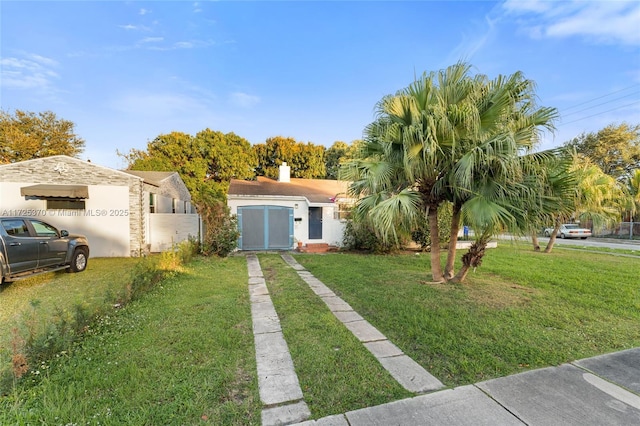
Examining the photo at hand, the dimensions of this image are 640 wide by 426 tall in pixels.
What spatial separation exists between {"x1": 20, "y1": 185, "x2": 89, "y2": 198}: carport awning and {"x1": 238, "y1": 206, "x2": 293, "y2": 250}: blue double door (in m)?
5.83

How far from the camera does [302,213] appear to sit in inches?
506

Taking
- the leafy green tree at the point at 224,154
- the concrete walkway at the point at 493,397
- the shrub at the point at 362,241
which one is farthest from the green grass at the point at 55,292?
the leafy green tree at the point at 224,154

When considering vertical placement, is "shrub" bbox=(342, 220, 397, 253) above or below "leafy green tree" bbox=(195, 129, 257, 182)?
below

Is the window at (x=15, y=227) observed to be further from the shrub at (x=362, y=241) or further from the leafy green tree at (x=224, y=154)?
the leafy green tree at (x=224, y=154)

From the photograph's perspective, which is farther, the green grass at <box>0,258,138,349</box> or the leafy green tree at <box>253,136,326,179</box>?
the leafy green tree at <box>253,136,326,179</box>

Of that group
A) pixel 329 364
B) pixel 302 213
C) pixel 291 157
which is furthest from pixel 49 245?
pixel 291 157

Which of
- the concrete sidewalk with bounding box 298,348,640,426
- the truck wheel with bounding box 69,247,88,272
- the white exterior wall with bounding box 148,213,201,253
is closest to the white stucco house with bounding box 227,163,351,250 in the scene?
the white exterior wall with bounding box 148,213,201,253

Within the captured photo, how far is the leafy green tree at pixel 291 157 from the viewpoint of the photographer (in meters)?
27.2

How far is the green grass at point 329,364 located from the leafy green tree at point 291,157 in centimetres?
2342

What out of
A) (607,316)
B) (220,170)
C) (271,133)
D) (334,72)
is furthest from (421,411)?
(271,133)

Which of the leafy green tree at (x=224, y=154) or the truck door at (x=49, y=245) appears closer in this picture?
the truck door at (x=49, y=245)

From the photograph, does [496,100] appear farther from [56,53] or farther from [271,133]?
[271,133]

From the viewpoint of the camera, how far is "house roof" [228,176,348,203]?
12892 mm

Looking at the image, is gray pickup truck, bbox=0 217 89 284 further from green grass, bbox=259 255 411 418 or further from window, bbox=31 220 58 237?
green grass, bbox=259 255 411 418
